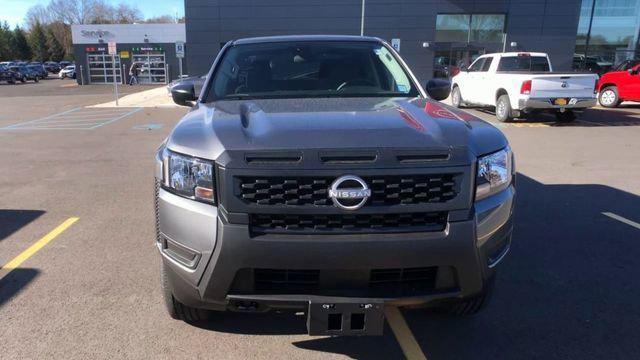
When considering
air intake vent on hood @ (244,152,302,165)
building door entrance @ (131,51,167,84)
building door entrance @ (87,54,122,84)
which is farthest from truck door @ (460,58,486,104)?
building door entrance @ (87,54,122,84)

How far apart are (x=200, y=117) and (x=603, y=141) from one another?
11.0 meters

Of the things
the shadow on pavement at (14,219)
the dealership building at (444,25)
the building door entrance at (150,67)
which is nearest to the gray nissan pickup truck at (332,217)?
the shadow on pavement at (14,219)

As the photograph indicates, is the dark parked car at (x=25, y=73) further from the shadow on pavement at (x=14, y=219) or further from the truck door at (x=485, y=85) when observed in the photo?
the shadow on pavement at (x=14, y=219)

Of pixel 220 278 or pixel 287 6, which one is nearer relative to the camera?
pixel 220 278

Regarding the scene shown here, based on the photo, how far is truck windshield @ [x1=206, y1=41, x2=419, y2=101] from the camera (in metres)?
3.83

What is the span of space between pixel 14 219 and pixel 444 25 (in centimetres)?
3100

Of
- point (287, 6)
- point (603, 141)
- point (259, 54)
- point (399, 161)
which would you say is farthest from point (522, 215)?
point (287, 6)

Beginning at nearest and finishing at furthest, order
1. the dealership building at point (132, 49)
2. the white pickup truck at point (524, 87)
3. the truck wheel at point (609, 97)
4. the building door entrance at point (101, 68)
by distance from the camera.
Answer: the white pickup truck at point (524, 87) → the truck wheel at point (609, 97) → the dealership building at point (132, 49) → the building door entrance at point (101, 68)

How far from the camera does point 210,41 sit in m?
33.4

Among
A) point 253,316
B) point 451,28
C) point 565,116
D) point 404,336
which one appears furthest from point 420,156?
point 451,28

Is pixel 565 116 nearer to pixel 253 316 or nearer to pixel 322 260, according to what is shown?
pixel 253 316

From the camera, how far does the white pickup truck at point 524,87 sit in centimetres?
1281

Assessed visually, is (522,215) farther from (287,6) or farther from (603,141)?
(287,6)

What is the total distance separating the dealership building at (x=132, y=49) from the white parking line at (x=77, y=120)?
81.0 feet
